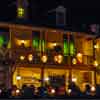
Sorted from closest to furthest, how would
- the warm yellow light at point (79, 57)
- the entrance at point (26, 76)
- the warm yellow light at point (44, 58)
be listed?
the entrance at point (26, 76) < the warm yellow light at point (44, 58) < the warm yellow light at point (79, 57)

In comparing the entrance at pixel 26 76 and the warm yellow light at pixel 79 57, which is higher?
the warm yellow light at pixel 79 57

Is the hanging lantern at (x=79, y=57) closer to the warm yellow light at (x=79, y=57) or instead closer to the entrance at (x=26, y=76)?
the warm yellow light at (x=79, y=57)

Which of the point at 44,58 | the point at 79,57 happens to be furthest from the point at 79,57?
the point at 44,58

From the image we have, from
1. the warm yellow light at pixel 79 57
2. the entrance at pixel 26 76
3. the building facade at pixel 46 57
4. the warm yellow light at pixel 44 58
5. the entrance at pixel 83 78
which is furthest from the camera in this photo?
the entrance at pixel 83 78

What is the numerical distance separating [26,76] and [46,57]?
1970mm

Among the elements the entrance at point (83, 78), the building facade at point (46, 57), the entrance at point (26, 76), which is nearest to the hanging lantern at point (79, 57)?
the building facade at point (46, 57)

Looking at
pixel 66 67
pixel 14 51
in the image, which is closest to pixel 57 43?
pixel 66 67

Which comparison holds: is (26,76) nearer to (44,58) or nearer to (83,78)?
(44,58)

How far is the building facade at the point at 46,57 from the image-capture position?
28.6 metres

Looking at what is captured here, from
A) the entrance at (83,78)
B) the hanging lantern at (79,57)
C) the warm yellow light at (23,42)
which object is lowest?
the entrance at (83,78)

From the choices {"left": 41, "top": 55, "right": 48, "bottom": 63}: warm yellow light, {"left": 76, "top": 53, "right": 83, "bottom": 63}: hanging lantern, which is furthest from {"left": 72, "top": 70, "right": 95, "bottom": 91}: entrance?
{"left": 41, "top": 55, "right": 48, "bottom": 63}: warm yellow light

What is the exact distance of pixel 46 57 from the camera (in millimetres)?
29859

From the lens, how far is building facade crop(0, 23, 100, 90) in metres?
28.6

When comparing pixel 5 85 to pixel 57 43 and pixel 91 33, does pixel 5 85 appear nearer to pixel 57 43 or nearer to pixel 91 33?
pixel 57 43
